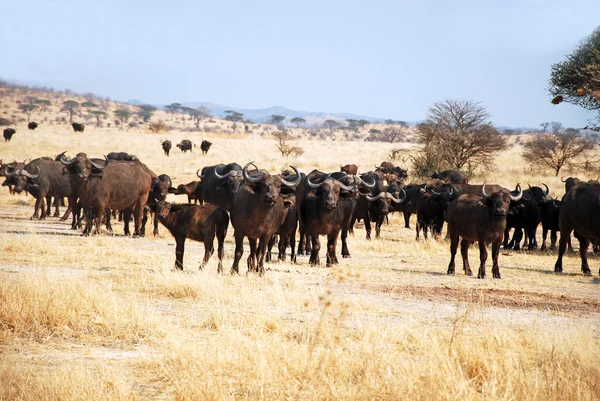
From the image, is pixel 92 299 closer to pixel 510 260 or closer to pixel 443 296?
pixel 443 296

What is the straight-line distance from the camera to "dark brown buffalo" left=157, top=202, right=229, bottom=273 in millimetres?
12305

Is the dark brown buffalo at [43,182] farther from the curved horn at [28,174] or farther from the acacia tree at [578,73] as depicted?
the acacia tree at [578,73]

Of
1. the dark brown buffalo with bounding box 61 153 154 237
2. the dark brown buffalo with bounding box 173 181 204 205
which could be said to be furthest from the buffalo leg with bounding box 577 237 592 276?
the dark brown buffalo with bounding box 61 153 154 237

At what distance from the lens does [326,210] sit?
14492 millimetres

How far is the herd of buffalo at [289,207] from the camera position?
12.4 metres

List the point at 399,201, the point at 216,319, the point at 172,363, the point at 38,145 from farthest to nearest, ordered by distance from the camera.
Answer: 1. the point at 38,145
2. the point at 399,201
3. the point at 216,319
4. the point at 172,363

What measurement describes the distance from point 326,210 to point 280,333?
6.84m

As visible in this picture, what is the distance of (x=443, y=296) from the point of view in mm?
11430

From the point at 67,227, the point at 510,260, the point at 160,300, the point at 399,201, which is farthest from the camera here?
the point at 399,201

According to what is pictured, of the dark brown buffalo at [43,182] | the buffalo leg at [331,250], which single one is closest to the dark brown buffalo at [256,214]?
the buffalo leg at [331,250]

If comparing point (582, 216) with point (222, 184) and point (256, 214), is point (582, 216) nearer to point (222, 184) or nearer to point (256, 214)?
point (256, 214)

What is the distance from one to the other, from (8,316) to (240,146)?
61.2m

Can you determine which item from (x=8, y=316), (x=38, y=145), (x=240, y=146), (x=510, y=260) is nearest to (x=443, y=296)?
(x=8, y=316)

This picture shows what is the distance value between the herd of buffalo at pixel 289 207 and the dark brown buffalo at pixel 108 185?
1.1 inches
